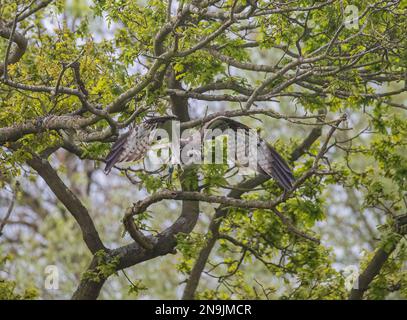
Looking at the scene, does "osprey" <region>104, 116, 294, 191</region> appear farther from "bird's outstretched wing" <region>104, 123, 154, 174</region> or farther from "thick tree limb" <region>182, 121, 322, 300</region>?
"thick tree limb" <region>182, 121, 322, 300</region>

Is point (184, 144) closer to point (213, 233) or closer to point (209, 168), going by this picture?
point (209, 168)

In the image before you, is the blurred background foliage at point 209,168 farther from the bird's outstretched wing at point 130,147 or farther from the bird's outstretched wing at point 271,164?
the bird's outstretched wing at point 271,164

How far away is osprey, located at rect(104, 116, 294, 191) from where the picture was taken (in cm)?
846

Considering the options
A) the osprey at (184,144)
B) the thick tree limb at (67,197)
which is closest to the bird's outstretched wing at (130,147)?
the osprey at (184,144)

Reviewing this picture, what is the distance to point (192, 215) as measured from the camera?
11180 millimetres

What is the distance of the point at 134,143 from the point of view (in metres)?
8.66

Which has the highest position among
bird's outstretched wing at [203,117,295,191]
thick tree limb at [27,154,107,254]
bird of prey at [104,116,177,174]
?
thick tree limb at [27,154,107,254]

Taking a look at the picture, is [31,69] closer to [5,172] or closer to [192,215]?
[5,172]

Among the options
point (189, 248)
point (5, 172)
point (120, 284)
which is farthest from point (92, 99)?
point (120, 284)

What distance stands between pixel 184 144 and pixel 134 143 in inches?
21.9

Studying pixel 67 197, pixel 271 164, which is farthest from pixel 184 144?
pixel 67 197

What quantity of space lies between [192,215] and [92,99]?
98.6 inches

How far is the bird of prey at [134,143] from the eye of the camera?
8547 mm

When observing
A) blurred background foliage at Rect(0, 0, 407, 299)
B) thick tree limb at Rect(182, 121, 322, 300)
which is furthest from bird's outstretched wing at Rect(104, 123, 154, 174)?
thick tree limb at Rect(182, 121, 322, 300)
